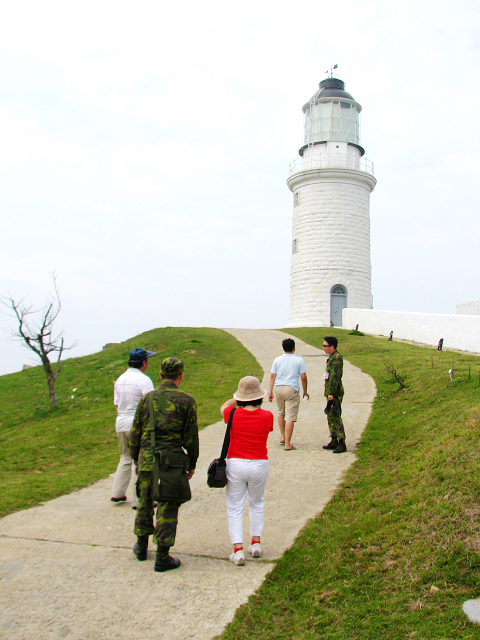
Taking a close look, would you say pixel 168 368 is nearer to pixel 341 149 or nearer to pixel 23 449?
pixel 23 449

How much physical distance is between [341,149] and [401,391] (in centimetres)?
2431

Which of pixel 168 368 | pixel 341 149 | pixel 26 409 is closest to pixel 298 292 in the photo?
pixel 341 149

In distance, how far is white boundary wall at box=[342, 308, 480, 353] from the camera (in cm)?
1873

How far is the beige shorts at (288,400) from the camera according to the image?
8742 millimetres

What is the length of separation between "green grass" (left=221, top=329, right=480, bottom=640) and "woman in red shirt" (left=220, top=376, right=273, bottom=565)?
43 cm

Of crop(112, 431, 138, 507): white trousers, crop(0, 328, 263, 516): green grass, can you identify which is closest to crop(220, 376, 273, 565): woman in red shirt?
crop(112, 431, 138, 507): white trousers

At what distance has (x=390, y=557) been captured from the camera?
15.5 feet

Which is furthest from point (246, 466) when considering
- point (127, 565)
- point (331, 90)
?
point (331, 90)

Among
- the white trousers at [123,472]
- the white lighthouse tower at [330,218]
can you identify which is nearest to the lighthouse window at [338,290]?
the white lighthouse tower at [330,218]

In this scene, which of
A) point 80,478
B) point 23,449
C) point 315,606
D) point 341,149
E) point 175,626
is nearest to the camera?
point 175,626

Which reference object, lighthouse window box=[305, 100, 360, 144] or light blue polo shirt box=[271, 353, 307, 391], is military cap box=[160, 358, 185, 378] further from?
lighthouse window box=[305, 100, 360, 144]

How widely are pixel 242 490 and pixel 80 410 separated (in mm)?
10403

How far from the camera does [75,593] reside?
4.34 metres

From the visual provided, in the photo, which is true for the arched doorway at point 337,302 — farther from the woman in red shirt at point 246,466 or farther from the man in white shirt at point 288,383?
the woman in red shirt at point 246,466
